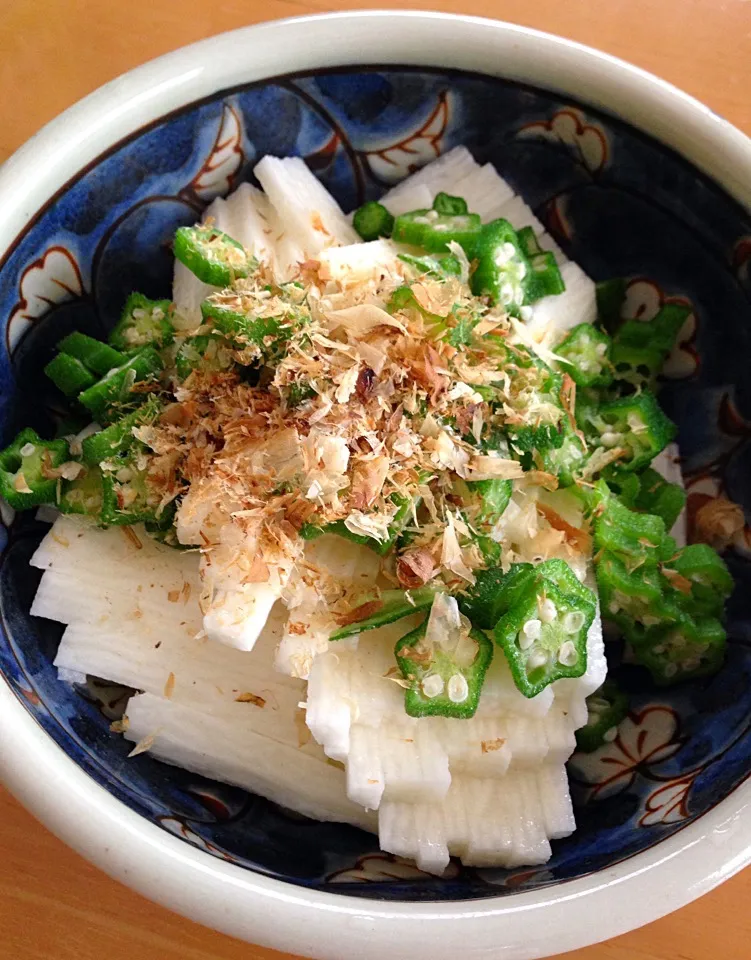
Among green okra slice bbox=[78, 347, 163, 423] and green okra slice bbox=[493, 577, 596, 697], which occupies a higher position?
green okra slice bbox=[78, 347, 163, 423]

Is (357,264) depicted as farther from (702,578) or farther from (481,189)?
(702,578)

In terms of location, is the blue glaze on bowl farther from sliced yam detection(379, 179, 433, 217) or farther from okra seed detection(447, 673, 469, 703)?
okra seed detection(447, 673, 469, 703)

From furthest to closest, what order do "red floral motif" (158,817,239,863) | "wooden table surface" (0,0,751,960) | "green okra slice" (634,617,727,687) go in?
"wooden table surface" (0,0,751,960), "green okra slice" (634,617,727,687), "red floral motif" (158,817,239,863)

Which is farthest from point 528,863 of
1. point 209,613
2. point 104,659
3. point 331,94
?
point 331,94

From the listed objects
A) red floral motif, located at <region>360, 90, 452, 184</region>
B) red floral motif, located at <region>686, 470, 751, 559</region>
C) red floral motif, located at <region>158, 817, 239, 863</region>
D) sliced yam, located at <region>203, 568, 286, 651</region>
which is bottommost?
red floral motif, located at <region>686, 470, 751, 559</region>

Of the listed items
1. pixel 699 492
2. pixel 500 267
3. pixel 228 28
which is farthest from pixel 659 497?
pixel 228 28

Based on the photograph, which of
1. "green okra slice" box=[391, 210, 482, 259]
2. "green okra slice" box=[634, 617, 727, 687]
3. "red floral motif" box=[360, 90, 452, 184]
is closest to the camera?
"green okra slice" box=[634, 617, 727, 687]

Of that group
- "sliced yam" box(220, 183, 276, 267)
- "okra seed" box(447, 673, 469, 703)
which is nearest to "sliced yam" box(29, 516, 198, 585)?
"okra seed" box(447, 673, 469, 703)
